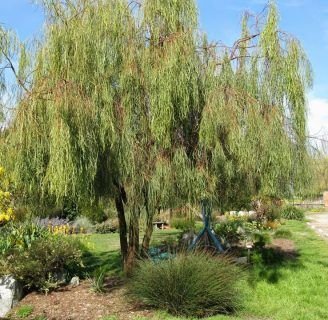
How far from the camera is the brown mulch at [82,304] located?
7742 mm

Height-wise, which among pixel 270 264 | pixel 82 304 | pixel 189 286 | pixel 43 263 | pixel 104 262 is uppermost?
pixel 43 263

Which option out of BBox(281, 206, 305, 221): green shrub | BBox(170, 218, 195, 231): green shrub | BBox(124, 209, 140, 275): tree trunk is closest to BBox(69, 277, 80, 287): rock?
BBox(124, 209, 140, 275): tree trunk

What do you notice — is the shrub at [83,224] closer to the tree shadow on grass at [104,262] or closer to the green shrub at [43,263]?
the tree shadow on grass at [104,262]

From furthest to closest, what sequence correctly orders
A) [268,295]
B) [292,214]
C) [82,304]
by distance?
[292,214] < [268,295] < [82,304]

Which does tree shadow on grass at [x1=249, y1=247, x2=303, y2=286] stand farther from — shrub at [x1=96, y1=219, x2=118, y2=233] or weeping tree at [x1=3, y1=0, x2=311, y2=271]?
shrub at [x1=96, y1=219, x2=118, y2=233]

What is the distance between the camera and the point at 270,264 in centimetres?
1126

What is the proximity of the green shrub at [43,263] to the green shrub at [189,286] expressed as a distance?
209 centimetres

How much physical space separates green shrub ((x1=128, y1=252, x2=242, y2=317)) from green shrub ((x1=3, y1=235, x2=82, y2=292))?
209 cm

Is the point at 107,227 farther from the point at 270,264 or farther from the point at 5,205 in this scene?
the point at 5,205

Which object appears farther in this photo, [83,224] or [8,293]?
[83,224]

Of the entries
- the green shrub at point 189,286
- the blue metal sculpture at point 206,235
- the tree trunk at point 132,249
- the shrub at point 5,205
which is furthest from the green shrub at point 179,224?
the green shrub at point 189,286

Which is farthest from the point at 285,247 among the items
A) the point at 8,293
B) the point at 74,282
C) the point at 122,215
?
the point at 8,293

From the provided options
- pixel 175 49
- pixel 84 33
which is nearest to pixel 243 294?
pixel 175 49

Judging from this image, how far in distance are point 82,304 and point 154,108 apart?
10.8ft
